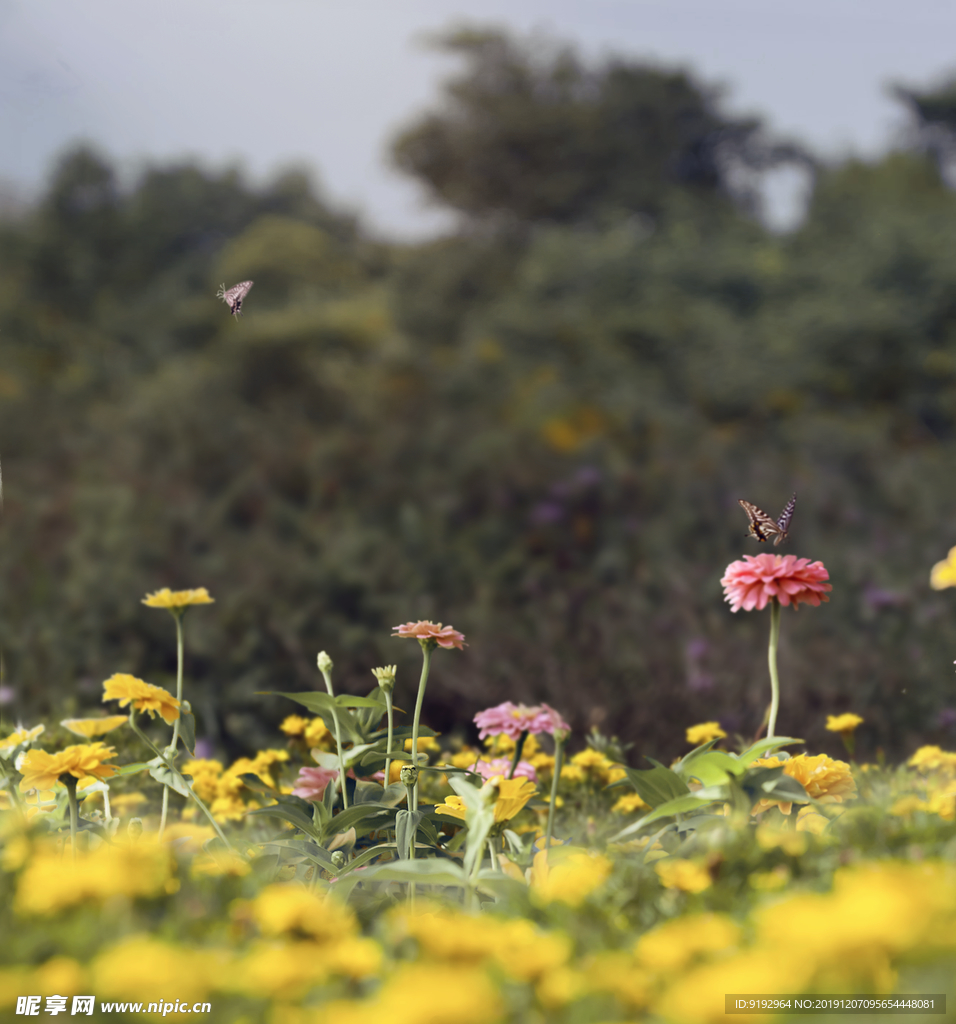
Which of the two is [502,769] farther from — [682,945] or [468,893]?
[682,945]

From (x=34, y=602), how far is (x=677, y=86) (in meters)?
6.36

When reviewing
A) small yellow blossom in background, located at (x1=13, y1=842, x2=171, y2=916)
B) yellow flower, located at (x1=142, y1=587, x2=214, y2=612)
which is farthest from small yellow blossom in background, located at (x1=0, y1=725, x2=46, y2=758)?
small yellow blossom in background, located at (x1=13, y1=842, x2=171, y2=916)

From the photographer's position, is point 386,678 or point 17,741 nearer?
point 386,678

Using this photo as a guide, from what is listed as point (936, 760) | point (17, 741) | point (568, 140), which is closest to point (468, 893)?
point (17, 741)

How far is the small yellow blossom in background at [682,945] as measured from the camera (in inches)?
32.2

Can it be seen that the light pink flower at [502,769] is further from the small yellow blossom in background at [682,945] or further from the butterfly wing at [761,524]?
the small yellow blossom in background at [682,945]

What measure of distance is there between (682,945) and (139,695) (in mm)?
956

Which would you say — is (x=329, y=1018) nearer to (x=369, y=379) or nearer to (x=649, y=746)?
(x=649, y=746)

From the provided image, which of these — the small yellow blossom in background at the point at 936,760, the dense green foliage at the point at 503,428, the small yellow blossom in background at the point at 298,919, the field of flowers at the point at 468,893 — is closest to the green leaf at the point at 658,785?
the field of flowers at the point at 468,893

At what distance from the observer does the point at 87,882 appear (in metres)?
0.88

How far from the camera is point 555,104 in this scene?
8.51m

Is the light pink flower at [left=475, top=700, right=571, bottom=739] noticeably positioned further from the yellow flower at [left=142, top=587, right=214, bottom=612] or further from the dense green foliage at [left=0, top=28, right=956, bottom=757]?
the dense green foliage at [left=0, top=28, right=956, bottom=757]

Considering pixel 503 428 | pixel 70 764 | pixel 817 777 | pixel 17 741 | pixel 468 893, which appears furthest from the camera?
pixel 503 428

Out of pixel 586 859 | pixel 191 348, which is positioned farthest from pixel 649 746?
pixel 191 348
